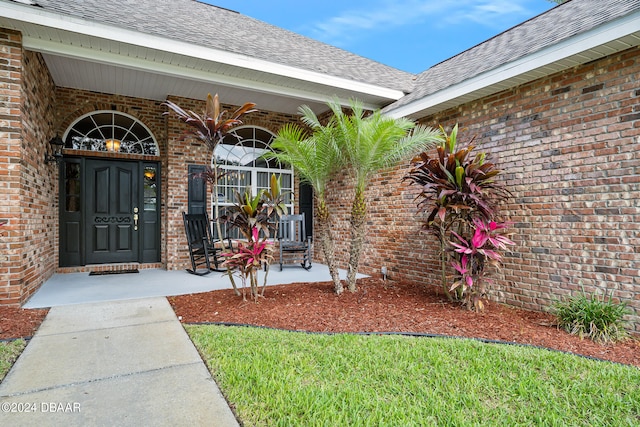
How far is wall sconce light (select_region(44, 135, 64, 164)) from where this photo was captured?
→ 5066mm

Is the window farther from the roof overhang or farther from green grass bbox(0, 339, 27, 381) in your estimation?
green grass bbox(0, 339, 27, 381)

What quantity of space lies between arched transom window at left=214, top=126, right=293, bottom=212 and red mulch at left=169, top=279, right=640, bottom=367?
2835mm

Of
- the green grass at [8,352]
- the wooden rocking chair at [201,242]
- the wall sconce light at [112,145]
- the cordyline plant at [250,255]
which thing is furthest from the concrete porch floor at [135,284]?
the wall sconce light at [112,145]

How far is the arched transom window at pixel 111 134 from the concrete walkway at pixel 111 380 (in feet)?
12.7

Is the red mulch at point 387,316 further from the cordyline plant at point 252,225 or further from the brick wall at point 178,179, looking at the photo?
the brick wall at point 178,179

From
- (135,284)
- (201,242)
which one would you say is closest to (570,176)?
(201,242)

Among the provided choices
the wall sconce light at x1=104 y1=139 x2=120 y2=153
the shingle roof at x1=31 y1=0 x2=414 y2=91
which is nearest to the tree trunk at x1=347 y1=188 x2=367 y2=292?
the shingle roof at x1=31 y1=0 x2=414 y2=91

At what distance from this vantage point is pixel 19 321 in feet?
10.2

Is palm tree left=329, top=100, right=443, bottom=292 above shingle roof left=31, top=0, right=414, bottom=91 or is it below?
below

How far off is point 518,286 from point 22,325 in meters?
4.77

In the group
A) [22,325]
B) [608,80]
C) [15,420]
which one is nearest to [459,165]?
[608,80]

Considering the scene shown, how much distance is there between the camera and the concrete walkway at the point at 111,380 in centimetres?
170

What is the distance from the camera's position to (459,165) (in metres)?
3.55

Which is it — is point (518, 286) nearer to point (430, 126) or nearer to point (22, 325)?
point (430, 126)
